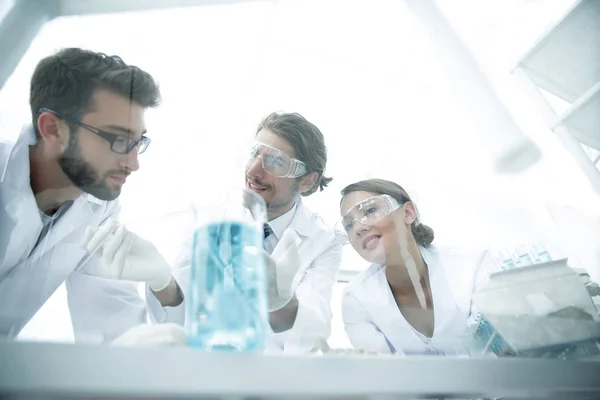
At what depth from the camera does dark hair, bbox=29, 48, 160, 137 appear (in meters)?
1.28

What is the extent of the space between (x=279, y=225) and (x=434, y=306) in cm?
63

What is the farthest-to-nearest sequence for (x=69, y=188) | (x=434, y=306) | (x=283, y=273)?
(x=434, y=306), (x=69, y=188), (x=283, y=273)

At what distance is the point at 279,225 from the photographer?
60.7 inches

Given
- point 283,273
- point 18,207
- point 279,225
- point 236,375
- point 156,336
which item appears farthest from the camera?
point 279,225

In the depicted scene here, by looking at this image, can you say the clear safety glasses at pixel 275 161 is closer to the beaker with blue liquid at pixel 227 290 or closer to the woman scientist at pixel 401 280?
the woman scientist at pixel 401 280

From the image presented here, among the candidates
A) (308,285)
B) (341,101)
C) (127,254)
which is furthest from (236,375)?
(341,101)

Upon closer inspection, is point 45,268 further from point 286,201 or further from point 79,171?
point 286,201

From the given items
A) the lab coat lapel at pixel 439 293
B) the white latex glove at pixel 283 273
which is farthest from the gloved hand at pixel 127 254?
the lab coat lapel at pixel 439 293

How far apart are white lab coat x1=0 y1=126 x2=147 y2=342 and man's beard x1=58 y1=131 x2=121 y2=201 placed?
48 millimetres

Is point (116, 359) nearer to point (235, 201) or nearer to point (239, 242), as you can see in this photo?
point (239, 242)

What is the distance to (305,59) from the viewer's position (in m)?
1.67

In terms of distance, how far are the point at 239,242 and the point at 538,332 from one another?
83cm

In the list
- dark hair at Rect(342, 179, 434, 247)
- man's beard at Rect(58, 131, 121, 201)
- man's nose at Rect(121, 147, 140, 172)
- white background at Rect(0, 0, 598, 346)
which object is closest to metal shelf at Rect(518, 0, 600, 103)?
white background at Rect(0, 0, 598, 346)

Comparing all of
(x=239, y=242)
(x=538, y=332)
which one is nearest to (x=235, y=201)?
(x=239, y=242)
